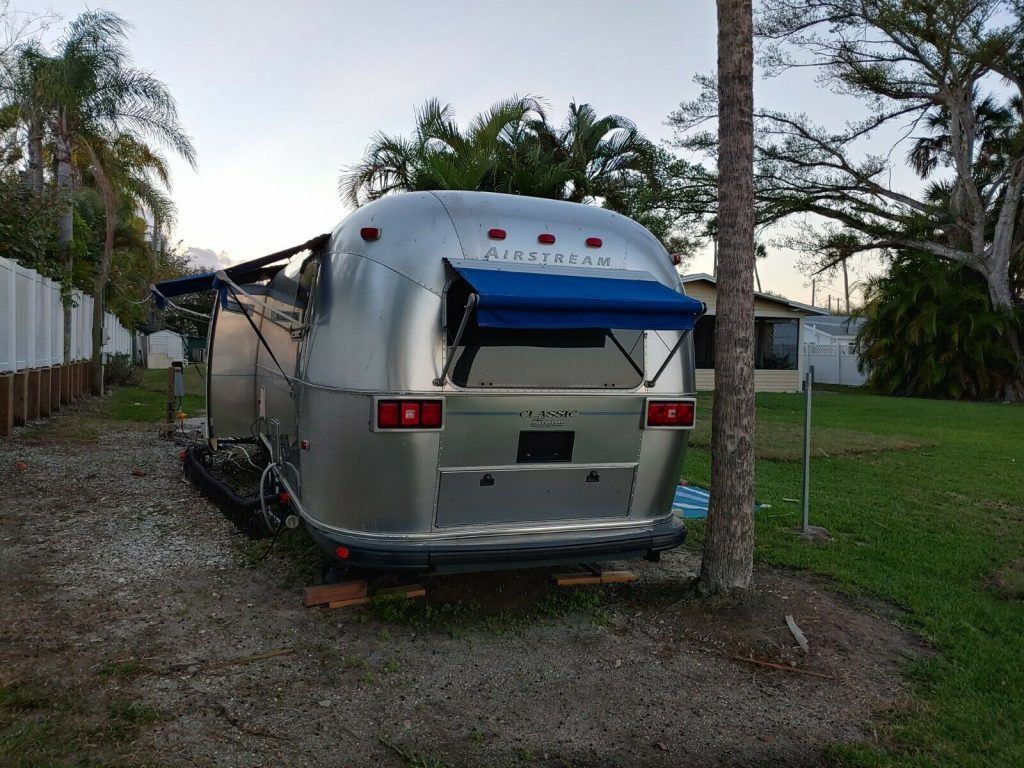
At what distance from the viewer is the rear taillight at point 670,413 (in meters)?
4.74

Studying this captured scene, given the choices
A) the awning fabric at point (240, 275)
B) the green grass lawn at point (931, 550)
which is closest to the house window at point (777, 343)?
the green grass lawn at point (931, 550)

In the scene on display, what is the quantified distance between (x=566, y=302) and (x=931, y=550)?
432 cm

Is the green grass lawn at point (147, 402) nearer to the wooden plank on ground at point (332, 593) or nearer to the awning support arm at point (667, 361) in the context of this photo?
the wooden plank on ground at point (332, 593)

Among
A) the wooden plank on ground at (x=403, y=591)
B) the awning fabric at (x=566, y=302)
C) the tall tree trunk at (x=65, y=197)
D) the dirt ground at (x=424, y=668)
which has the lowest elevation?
the dirt ground at (x=424, y=668)

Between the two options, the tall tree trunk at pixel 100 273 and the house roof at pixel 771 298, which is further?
the house roof at pixel 771 298

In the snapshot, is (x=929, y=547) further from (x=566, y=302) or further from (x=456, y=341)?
(x=456, y=341)

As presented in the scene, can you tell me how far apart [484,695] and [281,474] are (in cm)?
269

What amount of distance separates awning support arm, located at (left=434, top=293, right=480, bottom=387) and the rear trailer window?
0.13ft

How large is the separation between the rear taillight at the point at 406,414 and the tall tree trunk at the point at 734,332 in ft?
6.03

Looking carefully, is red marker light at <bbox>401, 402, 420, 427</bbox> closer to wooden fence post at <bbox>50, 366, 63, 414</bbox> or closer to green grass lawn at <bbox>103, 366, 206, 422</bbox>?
green grass lawn at <bbox>103, 366, 206, 422</bbox>

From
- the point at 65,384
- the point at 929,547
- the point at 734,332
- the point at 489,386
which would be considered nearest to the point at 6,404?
the point at 65,384

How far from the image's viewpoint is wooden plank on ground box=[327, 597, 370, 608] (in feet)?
15.5

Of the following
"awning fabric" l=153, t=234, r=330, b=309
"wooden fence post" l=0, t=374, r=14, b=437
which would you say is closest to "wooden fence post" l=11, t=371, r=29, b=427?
"wooden fence post" l=0, t=374, r=14, b=437

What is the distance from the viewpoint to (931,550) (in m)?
6.43
